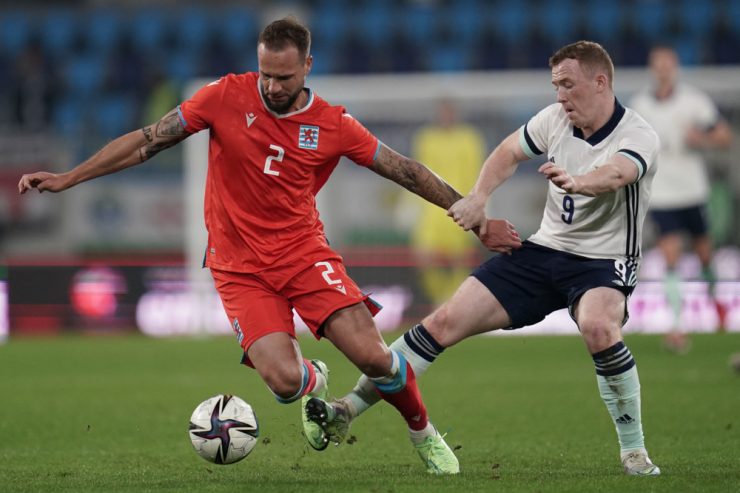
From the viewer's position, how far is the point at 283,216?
5.92 m

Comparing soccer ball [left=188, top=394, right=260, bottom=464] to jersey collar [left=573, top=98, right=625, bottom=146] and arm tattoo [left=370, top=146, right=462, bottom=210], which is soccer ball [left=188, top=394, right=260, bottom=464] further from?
jersey collar [left=573, top=98, right=625, bottom=146]

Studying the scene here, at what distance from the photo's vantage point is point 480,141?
51.7ft

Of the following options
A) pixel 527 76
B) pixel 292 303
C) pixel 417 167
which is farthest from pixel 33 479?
pixel 527 76

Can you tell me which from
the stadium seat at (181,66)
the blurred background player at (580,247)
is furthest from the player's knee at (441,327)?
the stadium seat at (181,66)

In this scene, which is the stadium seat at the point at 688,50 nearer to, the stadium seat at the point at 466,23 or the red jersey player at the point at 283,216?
the stadium seat at the point at 466,23

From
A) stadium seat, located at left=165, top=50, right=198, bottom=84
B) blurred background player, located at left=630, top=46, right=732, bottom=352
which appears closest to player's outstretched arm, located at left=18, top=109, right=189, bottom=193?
blurred background player, located at left=630, top=46, right=732, bottom=352

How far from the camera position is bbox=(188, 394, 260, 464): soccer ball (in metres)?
5.66

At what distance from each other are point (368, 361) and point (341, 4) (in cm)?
1637

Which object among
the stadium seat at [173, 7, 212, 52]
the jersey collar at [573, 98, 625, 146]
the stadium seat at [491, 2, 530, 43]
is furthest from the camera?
the stadium seat at [173, 7, 212, 52]

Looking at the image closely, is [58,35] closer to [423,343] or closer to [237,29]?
[237,29]

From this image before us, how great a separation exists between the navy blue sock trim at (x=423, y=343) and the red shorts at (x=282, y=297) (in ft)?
1.34

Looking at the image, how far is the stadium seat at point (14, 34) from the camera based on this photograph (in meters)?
21.6

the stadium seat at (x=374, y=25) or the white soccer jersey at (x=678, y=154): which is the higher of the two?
the stadium seat at (x=374, y=25)

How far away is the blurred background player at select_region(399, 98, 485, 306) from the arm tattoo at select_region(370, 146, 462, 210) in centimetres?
796
